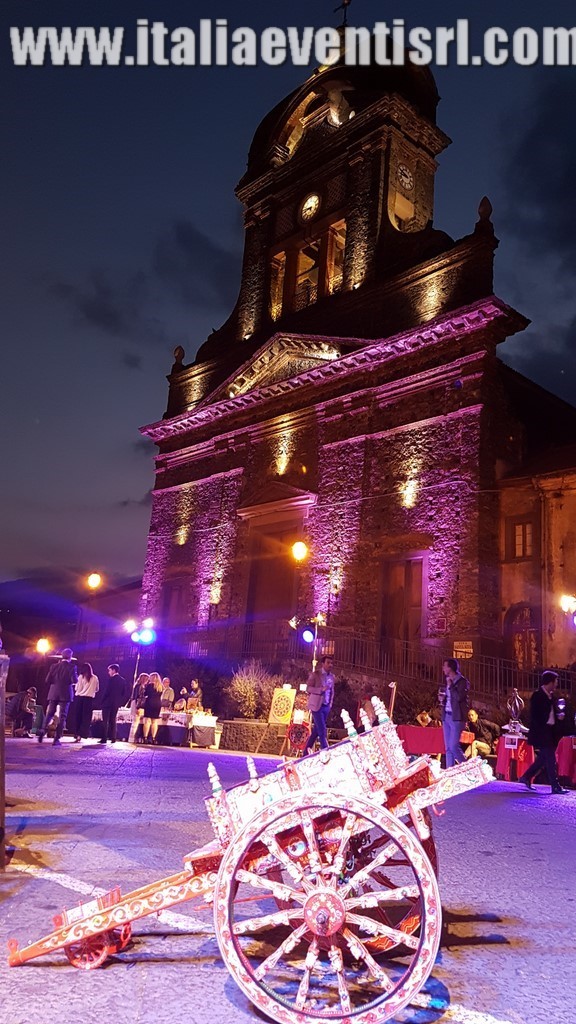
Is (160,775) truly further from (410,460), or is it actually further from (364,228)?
(364,228)

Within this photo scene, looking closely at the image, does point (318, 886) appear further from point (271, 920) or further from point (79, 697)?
point (79, 697)

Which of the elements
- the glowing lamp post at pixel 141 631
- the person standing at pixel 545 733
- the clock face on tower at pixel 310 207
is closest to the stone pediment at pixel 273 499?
the glowing lamp post at pixel 141 631

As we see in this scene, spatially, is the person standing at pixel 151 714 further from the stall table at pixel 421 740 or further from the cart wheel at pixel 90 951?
the cart wheel at pixel 90 951

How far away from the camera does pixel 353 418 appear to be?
25234 mm

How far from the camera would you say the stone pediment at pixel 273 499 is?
2574 centimetres

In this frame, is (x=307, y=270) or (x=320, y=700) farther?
(x=307, y=270)

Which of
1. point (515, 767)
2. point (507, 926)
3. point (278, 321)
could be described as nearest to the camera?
point (507, 926)

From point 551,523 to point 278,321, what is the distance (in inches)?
602

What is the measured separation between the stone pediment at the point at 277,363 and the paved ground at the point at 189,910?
1994 centimetres

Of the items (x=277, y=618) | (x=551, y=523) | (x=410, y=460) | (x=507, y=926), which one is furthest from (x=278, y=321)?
(x=507, y=926)

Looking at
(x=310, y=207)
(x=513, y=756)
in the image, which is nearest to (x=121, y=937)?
(x=513, y=756)

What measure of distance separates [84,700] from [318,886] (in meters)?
14.9

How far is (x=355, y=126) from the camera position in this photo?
94.2 ft

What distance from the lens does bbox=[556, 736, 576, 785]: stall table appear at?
1135cm
